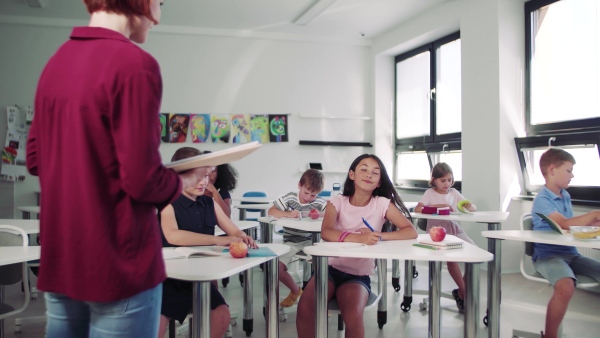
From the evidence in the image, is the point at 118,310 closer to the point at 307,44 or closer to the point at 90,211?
the point at 90,211

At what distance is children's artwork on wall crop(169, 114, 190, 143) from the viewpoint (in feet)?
23.6

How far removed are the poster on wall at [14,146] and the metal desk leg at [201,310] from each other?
583 centimetres

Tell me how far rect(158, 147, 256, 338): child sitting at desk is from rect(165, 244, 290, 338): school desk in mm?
186

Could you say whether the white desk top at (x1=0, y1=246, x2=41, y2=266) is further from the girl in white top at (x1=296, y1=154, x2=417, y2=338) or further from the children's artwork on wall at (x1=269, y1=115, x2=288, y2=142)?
the children's artwork on wall at (x1=269, y1=115, x2=288, y2=142)

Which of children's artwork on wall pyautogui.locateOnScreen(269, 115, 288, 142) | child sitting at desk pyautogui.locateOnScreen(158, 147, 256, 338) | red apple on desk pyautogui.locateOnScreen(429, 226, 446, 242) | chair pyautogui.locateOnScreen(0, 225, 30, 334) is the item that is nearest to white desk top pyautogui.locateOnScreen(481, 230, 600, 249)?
red apple on desk pyautogui.locateOnScreen(429, 226, 446, 242)

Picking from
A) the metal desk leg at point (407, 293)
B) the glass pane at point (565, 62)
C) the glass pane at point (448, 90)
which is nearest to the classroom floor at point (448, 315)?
the metal desk leg at point (407, 293)

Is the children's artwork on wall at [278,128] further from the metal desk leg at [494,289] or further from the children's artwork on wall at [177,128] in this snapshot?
the metal desk leg at [494,289]

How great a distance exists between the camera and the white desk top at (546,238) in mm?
2496

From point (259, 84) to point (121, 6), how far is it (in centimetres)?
660

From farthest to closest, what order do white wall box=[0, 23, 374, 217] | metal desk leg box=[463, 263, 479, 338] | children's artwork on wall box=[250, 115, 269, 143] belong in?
children's artwork on wall box=[250, 115, 269, 143] < white wall box=[0, 23, 374, 217] < metal desk leg box=[463, 263, 479, 338]

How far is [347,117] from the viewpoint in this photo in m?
7.89

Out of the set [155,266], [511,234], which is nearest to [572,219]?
[511,234]

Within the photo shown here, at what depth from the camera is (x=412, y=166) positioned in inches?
301

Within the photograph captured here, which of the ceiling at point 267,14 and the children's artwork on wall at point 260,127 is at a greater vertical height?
the ceiling at point 267,14
